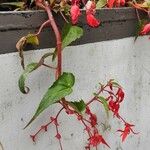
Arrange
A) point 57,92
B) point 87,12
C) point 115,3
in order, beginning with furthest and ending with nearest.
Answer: point 115,3, point 87,12, point 57,92

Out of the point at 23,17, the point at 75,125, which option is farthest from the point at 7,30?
the point at 75,125

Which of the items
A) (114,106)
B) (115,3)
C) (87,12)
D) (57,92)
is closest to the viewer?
(57,92)

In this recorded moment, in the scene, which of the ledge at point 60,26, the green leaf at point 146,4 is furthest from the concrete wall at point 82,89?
the green leaf at point 146,4

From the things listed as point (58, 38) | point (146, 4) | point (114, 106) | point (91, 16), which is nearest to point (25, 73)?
point (58, 38)

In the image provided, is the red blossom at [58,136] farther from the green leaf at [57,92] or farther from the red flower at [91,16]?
the red flower at [91,16]

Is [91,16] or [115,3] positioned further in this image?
[115,3]

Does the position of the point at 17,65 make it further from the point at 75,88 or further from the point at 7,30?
the point at 75,88

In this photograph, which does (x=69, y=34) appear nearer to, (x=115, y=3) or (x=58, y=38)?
(x=58, y=38)

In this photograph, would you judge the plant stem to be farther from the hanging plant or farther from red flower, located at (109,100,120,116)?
red flower, located at (109,100,120,116)
